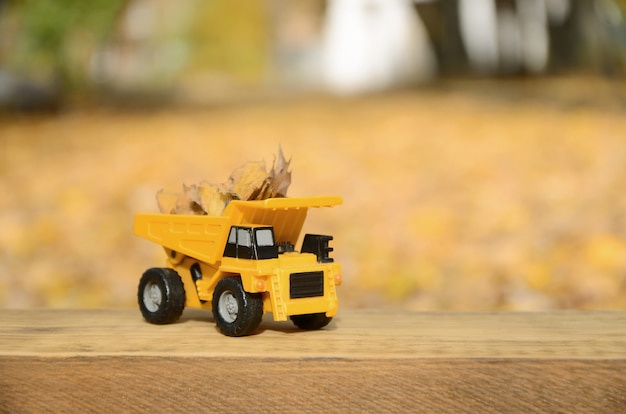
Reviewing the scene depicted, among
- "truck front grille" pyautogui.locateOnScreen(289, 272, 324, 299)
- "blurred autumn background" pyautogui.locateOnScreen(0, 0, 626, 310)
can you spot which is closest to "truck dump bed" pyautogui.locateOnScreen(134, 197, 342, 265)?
"truck front grille" pyautogui.locateOnScreen(289, 272, 324, 299)

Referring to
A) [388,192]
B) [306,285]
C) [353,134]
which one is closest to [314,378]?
[306,285]

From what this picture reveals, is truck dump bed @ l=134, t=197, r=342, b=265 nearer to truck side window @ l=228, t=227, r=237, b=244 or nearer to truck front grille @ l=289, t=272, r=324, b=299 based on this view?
truck side window @ l=228, t=227, r=237, b=244

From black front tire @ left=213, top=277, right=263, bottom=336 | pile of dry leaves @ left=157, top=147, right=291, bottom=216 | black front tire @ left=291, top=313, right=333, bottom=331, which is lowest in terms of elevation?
black front tire @ left=291, top=313, right=333, bottom=331

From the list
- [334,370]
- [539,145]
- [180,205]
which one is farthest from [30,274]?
[539,145]

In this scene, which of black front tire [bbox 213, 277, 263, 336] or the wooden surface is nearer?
the wooden surface

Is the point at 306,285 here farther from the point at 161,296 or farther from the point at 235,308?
the point at 161,296

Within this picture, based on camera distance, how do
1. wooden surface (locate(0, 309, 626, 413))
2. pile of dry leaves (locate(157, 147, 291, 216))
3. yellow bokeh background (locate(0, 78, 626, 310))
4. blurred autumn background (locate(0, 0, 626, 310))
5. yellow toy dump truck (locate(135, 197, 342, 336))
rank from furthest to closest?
blurred autumn background (locate(0, 0, 626, 310)) → yellow bokeh background (locate(0, 78, 626, 310)) → pile of dry leaves (locate(157, 147, 291, 216)) → yellow toy dump truck (locate(135, 197, 342, 336)) → wooden surface (locate(0, 309, 626, 413))

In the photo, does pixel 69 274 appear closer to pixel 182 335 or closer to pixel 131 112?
pixel 182 335
